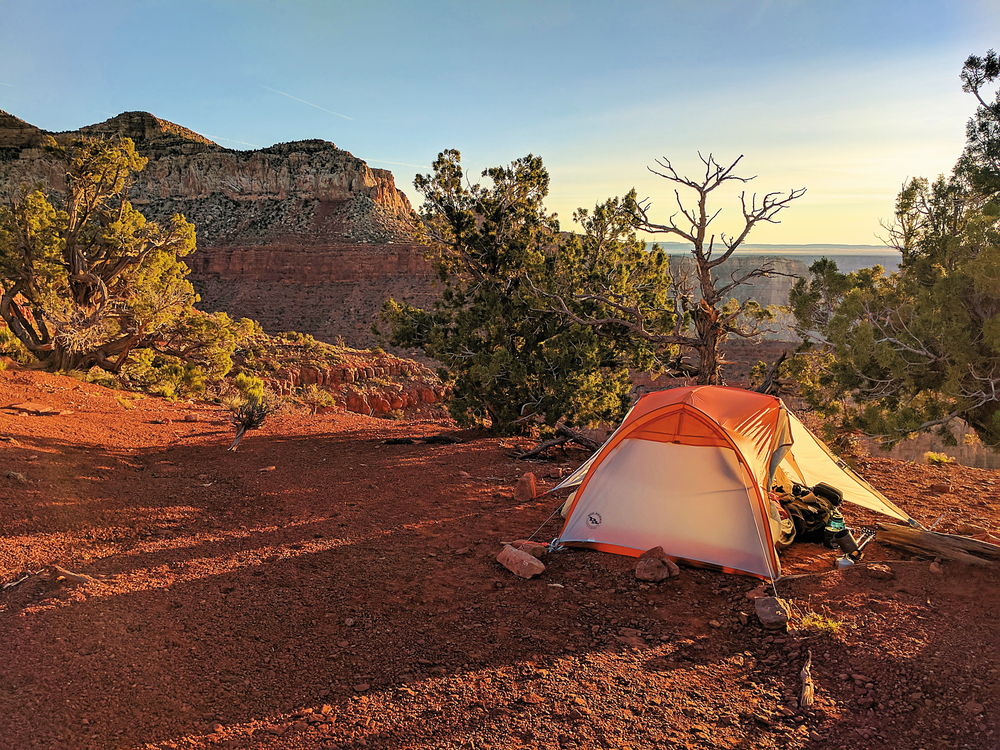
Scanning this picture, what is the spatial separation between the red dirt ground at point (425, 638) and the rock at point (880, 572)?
2.1 inches

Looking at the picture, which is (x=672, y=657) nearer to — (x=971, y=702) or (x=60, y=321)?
(x=971, y=702)

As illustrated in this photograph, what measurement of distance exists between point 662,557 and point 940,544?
106 inches

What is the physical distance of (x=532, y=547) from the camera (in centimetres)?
571

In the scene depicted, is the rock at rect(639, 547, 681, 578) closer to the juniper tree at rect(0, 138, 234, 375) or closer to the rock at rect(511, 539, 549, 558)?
the rock at rect(511, 539, 549, 558)

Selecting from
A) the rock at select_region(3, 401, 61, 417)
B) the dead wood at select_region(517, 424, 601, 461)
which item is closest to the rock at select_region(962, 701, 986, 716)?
the dead wood at select_region(517, 424, 601, 461)

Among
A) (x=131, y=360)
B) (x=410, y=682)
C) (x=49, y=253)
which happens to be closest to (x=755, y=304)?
(x=410, y=682)

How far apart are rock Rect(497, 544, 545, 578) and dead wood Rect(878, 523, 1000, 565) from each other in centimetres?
369

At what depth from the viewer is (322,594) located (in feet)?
15.9

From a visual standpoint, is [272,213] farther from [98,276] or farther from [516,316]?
[516,316]

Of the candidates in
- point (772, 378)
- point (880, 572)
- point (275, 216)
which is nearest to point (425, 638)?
point (880, 572)

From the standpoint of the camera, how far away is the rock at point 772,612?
4.41m

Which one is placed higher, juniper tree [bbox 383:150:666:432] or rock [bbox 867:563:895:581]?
juniper tree [bbox 383:150:666:432]

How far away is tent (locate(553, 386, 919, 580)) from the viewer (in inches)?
213

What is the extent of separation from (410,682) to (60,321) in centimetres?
1423
